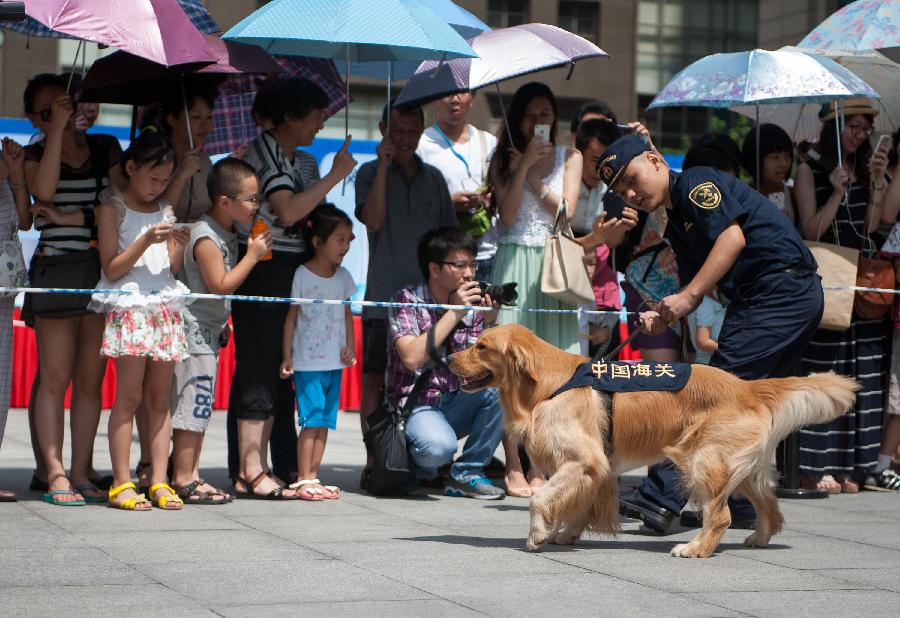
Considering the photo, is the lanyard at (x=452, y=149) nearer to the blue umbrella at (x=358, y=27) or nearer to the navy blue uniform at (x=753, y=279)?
Answer: the blue umbrella at (x=358, y=27)

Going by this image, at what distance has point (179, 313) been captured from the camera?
693cm

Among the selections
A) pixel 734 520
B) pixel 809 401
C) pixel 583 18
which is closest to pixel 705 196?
pixel 809 401

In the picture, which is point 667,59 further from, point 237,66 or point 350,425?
point 237,66

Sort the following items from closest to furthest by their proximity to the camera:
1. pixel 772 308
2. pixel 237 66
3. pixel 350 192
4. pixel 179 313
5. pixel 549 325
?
1. pixel 772 308
2. pixel 179 313
3. pixel 237 66
4. pixel 549 325
5. pixel 350 192

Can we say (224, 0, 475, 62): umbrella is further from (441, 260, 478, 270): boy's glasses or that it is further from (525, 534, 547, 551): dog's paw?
(525, 534, 547, 551): dog's paw

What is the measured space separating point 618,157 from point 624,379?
42.7 inches

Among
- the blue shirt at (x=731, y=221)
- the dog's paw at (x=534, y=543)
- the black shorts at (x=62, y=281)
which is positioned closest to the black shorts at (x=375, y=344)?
the black shorts at (x=62, y=281)

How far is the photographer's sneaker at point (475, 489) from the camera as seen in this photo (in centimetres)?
776

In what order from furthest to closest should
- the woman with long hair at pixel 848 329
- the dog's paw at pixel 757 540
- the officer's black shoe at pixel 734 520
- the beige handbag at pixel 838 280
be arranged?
the woman with long hair at pixel 848 329
the beige handbag at pixel 838 280
the officer's black shoe at pixel 734 520
the dog's paw at pixel 757 540

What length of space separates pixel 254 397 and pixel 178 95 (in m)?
1.76

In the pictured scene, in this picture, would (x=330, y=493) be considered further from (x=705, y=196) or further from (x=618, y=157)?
(x=705, y=196)

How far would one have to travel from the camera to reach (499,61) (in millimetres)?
8086

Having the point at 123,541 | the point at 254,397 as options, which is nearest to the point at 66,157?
the point at 254,397

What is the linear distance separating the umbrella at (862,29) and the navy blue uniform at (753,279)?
93.4 inches
